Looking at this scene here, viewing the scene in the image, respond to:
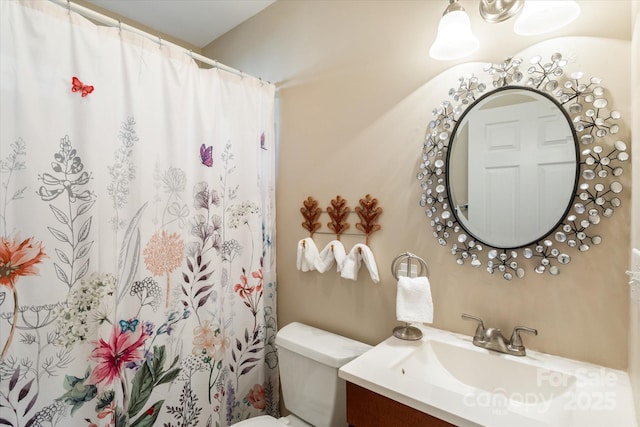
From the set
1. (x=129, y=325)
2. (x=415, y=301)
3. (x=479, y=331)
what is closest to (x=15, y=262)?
(x=129, y=325)

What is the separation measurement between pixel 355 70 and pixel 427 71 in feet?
1.23

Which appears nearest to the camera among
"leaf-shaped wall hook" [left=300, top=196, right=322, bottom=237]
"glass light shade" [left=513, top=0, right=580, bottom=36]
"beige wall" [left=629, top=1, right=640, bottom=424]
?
"beige wall" [left=629, top=1, right=640, bottom=424]

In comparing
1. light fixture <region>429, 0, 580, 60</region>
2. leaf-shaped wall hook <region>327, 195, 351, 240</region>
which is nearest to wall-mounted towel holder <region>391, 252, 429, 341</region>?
leaf-shaped wall hook <region>327, 195, 351, 240</region>

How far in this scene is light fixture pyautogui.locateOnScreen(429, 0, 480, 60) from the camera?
1101mm

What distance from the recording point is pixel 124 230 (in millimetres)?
1302

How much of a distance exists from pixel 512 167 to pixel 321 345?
1060 mm

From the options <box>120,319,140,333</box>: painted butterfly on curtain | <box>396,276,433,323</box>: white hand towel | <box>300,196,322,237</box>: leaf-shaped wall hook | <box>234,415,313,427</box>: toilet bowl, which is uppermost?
<box>300,196,322,237</box>: leaf-shaped wall hook

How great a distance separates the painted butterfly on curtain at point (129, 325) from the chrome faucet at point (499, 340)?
53.1 inches

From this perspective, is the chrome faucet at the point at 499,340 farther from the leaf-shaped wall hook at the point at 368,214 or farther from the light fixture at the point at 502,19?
the light fixture at the point at 502,19

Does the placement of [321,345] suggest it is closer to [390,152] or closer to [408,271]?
[408,271]

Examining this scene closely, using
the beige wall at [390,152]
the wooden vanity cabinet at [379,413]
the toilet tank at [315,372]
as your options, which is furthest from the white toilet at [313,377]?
the wooden vanity cabinet at [379,413]

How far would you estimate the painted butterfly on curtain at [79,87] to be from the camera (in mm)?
1173

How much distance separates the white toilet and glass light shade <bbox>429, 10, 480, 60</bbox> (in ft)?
4.09

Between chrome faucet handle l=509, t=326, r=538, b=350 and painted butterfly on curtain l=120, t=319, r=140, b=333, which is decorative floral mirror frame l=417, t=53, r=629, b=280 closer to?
chrome faucet handle l=509, t=326, r=538, b=350
